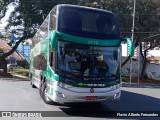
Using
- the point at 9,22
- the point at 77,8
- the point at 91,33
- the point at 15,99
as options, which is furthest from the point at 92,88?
the point at 9,22

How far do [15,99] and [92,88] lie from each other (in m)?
4.51

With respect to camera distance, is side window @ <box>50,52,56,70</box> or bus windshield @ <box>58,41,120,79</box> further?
side window @ <box>50,52,56,70</box>

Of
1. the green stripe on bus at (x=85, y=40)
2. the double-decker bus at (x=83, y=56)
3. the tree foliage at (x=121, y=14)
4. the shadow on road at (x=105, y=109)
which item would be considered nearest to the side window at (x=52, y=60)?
the double-decker bus at (x=83, y=56)

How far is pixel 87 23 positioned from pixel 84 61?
4.56ft

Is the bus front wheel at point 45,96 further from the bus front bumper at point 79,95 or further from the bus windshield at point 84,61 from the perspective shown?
the bus windshield at point 84,61

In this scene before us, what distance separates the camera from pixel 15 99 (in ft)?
46.8

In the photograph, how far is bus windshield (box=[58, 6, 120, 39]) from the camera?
1151cm

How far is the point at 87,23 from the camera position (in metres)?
A: 11.7

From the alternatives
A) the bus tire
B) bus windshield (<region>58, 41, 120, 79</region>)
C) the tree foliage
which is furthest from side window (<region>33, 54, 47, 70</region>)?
the tree foliage

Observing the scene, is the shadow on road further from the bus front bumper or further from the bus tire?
the bus tire

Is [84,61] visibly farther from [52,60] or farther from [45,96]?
[45,96]

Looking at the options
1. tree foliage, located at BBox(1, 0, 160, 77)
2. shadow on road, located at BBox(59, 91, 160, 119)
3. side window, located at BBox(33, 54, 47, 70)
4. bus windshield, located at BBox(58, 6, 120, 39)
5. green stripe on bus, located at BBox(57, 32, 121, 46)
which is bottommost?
shadow on road, located at BBox(59, 91, 160, 119)

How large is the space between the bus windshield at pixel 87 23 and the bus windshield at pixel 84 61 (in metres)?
0.46

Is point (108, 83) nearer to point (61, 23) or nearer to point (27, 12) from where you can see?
point (61, 23)
